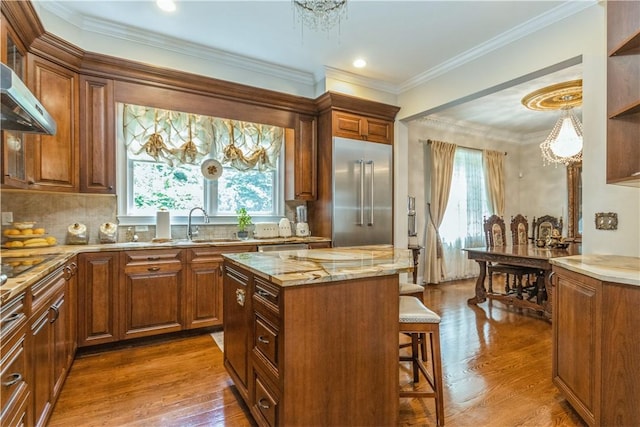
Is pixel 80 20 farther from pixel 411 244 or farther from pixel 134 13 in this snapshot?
pixel 411 244

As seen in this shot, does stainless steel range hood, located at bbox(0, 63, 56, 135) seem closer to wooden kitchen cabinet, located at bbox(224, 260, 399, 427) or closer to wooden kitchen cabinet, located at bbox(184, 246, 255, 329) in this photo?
wooden kitchen cabinet, located at bbox(224, 260, 399, 427)

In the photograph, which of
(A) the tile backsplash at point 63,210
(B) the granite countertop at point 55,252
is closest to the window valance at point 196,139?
(A) the tile backsplash at point 63,210

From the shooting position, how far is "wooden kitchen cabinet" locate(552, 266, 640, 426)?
61.3 inches

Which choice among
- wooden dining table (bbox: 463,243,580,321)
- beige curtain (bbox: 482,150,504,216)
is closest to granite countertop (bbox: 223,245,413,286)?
wooden dining table (bbox: 463,243,580,321)

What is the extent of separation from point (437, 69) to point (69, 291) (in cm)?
411

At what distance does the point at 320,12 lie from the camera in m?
2.31

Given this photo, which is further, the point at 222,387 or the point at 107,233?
the point at 107,233

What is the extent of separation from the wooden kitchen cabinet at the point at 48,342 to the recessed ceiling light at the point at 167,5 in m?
2.18

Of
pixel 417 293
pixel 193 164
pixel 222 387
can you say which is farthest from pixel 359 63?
pixel 222 387

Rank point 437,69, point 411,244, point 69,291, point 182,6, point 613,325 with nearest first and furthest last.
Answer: point 613,325 → point 69,291 → point 182,6 → point 437,69 → point 411,244

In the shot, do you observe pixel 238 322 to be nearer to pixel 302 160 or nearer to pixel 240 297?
pixel 240 297

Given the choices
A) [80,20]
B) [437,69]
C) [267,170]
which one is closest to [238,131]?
[267,170]

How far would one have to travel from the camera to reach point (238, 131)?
3.92 m

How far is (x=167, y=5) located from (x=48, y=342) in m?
2.61
